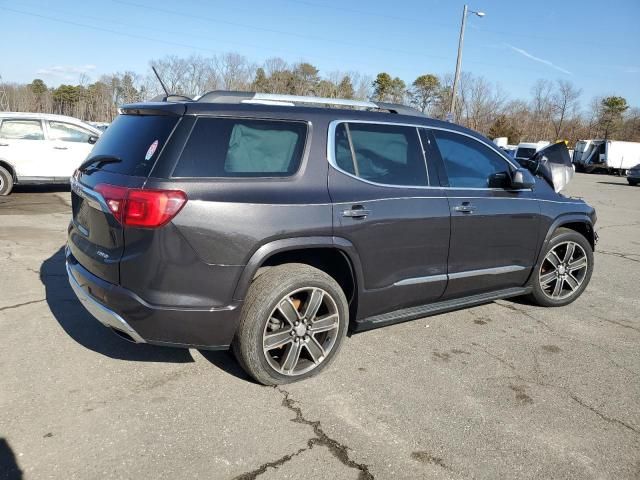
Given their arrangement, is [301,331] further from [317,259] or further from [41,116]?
[41,116]

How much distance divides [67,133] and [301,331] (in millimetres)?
10374

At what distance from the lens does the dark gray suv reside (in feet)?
9.21

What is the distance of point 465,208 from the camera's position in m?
3.96

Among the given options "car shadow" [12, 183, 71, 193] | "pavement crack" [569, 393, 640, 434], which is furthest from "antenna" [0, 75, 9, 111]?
"pavement crack" [569, 393, 640, 434]

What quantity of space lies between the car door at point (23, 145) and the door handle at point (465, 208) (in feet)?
33.8

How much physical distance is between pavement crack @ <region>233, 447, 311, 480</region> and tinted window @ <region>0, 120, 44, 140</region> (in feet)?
36.0

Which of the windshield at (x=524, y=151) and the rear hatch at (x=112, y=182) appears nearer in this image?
the rear hatch at (x=112, y=182)

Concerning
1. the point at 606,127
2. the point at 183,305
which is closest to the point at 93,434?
the point at 183,305

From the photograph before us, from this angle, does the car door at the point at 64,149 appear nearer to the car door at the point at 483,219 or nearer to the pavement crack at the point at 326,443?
the car door at the point at 483,219

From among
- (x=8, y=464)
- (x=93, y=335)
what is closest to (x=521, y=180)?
(x=93, y=335)

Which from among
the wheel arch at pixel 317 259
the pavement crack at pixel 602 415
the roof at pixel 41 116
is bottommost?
the pavement crack at pixel 602 415

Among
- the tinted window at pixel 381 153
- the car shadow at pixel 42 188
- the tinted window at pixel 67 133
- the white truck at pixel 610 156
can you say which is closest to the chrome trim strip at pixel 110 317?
the tinted window at pixel 381 153

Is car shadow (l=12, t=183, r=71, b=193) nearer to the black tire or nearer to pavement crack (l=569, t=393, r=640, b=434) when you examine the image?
the black tire

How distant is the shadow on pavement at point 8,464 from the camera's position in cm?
232
